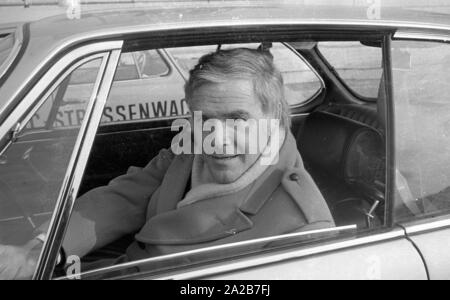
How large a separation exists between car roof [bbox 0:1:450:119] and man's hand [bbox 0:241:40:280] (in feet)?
1.27

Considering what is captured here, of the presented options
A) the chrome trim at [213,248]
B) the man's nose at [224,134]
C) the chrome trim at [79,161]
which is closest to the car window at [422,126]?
the chrome trim at [213,248]

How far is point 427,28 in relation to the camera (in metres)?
1.86

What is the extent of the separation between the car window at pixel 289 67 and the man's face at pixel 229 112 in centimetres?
13

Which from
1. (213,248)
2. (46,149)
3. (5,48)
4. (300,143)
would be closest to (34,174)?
(46,149)

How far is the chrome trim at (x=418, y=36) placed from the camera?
1809 millimetres

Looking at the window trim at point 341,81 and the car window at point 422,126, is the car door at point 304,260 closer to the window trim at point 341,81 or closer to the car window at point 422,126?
the car window at point 422,126

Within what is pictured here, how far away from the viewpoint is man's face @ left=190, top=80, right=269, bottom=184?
184cm

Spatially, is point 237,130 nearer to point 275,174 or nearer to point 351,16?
point 275,174

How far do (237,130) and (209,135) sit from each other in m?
0.10

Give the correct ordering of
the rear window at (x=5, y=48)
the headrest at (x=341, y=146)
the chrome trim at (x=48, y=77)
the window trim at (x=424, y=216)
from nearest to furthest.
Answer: the chrome trim at (x=48, y=77) → the rear window at (x=5, y=48) → the window trim at (x=424, y=216) → the headrest at (x=341, y=146)

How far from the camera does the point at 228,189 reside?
1841mm

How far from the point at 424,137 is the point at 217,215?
0.74 m

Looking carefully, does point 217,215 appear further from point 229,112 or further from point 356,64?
point 356,64

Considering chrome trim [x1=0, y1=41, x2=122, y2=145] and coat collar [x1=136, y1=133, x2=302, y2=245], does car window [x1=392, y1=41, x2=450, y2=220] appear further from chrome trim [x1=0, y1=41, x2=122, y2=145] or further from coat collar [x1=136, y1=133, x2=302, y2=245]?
chrome trim [x1=0, y1=41, x2=122, y2=145]
